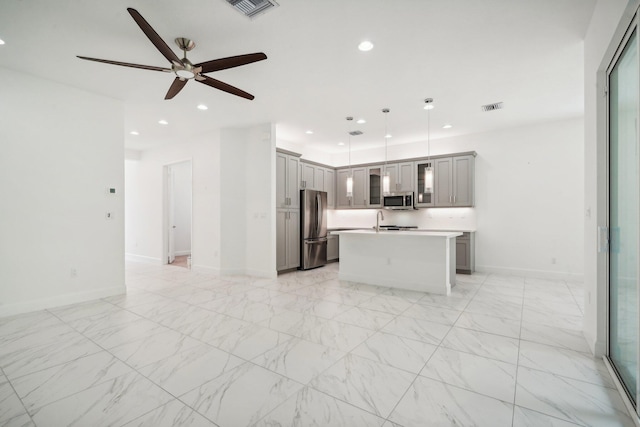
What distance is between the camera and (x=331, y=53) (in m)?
3.15

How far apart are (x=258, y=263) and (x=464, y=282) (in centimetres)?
380

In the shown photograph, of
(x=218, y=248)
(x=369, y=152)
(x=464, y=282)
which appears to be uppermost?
(x=369, y=152)

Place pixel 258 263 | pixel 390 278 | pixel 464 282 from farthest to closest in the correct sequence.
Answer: pixel 258 263 → pixel 464 282 → pixel 390 278

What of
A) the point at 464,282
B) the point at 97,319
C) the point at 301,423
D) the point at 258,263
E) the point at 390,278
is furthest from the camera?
the point at 258,263

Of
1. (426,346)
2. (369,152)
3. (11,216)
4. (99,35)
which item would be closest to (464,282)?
(426,346)

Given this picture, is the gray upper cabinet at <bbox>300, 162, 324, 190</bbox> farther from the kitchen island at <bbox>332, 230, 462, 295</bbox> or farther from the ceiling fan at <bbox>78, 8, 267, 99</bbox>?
the ceiling fan at <bbox>78, 8, 267, 99</bbox>

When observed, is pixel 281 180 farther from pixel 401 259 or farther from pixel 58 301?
pixel 58 301

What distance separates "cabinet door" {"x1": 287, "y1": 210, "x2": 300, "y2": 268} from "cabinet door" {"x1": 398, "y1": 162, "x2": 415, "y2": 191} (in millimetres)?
2467

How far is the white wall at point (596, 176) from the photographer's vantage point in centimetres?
236

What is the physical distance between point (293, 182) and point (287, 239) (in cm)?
121

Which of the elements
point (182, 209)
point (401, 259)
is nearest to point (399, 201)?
point (401, 259)

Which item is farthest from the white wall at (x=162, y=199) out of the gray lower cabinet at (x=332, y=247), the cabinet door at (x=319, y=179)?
the gray lower cabinet at (x=332, y=247)

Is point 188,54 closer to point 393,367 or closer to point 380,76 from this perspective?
point 380,76

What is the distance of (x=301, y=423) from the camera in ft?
5.49
